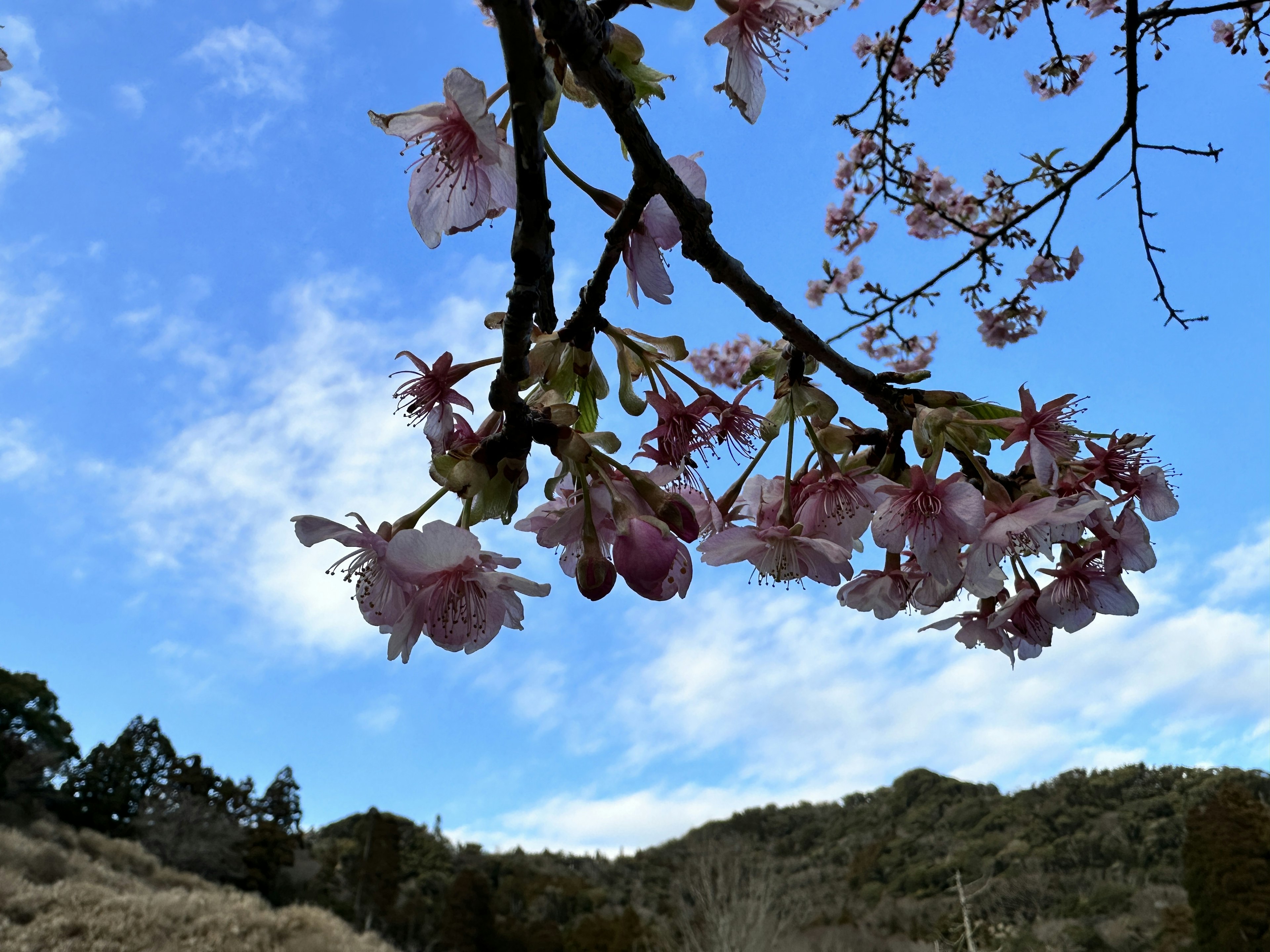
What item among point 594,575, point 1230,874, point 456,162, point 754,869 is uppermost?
point 754,869

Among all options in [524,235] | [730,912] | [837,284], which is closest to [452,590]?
[524,235]

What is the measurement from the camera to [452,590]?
2.42 ft

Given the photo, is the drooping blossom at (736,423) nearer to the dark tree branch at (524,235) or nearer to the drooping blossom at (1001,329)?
the dark tree branch at (524,235)

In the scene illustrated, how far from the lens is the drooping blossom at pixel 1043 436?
81 centimetres

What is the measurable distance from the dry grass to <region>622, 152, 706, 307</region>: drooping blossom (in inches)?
326

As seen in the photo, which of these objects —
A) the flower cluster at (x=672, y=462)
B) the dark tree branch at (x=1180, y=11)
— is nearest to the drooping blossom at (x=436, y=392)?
the flower cluster at (x=672, y=462)

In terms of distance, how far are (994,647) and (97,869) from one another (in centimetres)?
1253

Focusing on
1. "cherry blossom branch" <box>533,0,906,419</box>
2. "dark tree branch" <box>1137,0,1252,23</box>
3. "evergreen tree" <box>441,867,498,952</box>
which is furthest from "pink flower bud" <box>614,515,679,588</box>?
"evergreen tree" <box>441,867,498,952</box>

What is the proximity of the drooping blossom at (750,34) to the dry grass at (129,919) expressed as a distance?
843 centimetres

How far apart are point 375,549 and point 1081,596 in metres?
0.78

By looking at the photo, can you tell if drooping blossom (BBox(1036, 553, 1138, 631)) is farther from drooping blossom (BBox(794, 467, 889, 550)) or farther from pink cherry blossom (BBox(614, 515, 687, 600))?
pink cherry blossom (BBox(614, 515, 687, 600))

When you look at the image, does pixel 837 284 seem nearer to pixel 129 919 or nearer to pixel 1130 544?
pixel 1130 544

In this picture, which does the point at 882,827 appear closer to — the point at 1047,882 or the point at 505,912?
the point at 1047,882

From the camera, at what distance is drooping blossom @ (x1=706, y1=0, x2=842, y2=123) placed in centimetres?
75
